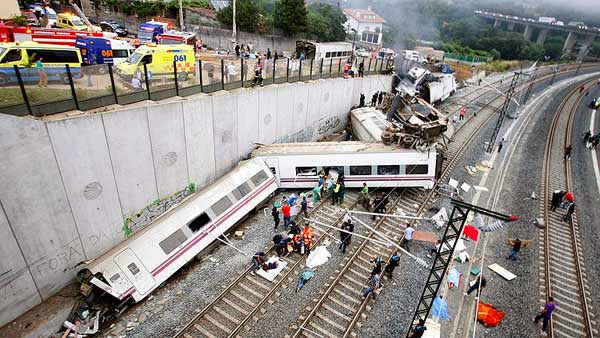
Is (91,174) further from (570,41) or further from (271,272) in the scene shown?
(570,41)

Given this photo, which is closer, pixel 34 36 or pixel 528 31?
pixel 34 36

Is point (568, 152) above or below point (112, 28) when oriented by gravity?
below

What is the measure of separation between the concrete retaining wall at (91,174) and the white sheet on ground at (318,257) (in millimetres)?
7595

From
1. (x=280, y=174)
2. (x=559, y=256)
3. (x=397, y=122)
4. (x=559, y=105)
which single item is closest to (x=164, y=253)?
(x=280, y=174)

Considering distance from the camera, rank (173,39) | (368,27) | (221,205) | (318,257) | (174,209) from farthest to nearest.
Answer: (368,27) < (173,39) < (221,205) < (174,209) < (318,257)

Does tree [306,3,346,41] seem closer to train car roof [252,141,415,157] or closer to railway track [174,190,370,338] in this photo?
train car roof [252,141,415,157]

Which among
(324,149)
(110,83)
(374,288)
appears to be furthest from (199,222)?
(324,149)

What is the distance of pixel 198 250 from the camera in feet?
50.4

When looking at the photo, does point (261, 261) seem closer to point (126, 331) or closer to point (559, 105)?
point (126, 331)

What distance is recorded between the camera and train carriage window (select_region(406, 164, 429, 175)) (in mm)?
20547

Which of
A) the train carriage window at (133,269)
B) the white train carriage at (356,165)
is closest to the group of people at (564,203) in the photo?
the white train carriage at (356,165)

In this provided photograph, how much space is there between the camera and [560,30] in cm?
11288

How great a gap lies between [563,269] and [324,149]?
13929mm

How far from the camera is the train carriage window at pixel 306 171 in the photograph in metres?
20.6
